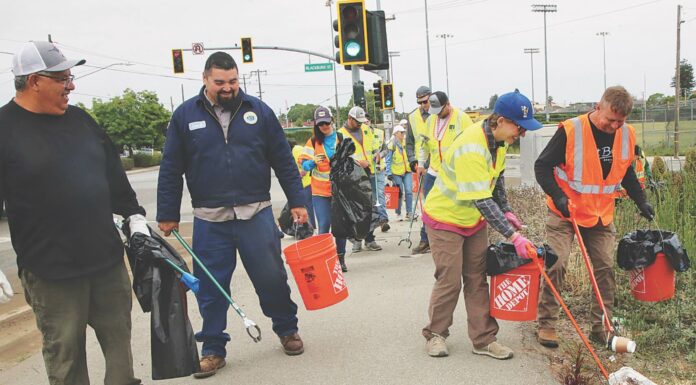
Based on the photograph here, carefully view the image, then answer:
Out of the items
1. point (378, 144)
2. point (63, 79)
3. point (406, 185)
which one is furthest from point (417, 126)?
point (63, 79)

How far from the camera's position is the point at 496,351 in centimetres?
403

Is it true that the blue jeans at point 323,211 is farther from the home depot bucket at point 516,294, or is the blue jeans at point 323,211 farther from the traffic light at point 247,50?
the traffic light at point 247,50

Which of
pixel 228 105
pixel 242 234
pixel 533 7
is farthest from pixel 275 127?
pixel 533 7

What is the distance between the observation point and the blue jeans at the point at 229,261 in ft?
13.4

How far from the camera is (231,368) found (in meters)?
4.18

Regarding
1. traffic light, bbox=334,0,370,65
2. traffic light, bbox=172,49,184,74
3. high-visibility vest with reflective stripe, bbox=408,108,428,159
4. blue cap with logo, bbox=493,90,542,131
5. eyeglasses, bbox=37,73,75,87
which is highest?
traffic light, bbox=172,49,184,74

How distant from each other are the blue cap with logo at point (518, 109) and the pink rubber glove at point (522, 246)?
2.23 feet

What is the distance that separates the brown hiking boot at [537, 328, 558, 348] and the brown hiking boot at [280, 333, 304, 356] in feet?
5.53

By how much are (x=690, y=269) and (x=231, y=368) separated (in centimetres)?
368

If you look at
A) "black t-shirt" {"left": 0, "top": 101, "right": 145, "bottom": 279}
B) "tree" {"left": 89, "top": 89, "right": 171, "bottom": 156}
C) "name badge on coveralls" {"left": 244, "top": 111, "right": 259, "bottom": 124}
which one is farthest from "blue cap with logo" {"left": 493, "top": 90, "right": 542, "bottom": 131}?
"tree" {"left": 89, "top": 89, "right": 171, "bottom": 156}

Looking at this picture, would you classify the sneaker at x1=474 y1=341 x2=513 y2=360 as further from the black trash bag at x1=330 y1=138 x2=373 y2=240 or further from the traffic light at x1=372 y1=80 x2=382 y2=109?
the traffic light at x1=372 y1=80 x2=382 y2=109

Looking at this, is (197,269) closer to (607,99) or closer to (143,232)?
(143,232)

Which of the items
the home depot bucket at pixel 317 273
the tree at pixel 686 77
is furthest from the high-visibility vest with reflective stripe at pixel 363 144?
the tree at pixel 686 77

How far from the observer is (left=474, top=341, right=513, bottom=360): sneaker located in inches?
158
